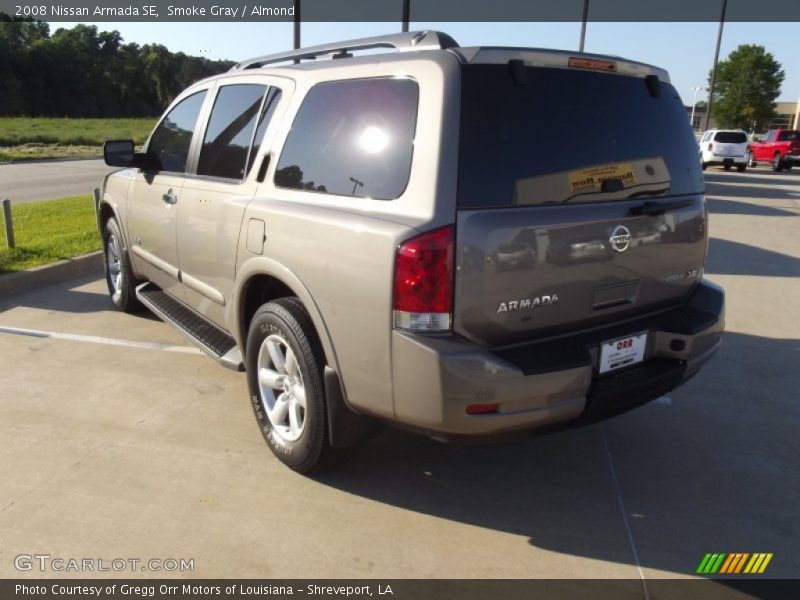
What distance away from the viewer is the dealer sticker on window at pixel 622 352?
2866 millimetres

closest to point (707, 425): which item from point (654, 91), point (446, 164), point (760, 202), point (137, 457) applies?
point (654, 91)

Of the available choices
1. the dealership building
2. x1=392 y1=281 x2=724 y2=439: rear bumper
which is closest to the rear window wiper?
x1=392 y1=281 x2=724 y2=439: rear bumper

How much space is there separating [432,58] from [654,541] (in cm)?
227

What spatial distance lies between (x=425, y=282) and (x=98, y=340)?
144 inches

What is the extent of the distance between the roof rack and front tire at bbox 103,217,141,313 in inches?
78.2

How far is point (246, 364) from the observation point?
354cm

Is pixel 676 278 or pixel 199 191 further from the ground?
pixel 199 191

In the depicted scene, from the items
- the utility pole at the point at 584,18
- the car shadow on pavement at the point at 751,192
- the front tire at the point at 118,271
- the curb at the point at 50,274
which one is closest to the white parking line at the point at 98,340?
the front tire at the point at 118,271

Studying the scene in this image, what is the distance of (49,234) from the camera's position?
855cm

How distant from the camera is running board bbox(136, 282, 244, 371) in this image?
378 centimetres

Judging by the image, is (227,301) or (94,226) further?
(94,226)

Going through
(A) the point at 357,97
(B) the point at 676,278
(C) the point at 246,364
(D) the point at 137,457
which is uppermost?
(A) the point at 357,97

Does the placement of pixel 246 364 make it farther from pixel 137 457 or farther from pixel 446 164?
pixel 446 164

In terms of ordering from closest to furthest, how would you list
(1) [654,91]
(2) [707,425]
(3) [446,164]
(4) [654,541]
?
(3) [446,164], (4) [654,541], (1) [654,91], (2) [707,425]
